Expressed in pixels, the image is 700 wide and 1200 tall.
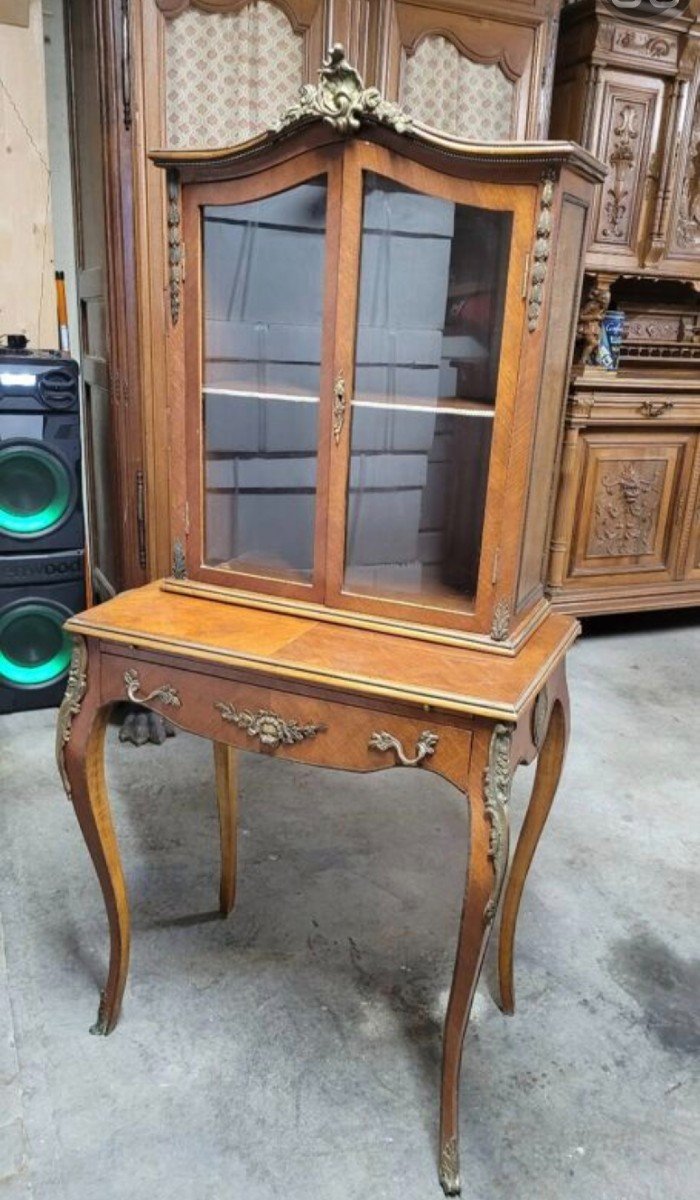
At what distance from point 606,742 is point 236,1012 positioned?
155 centimetres

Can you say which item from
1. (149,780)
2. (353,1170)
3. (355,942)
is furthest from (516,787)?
(353,1170)

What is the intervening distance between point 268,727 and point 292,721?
4 cm

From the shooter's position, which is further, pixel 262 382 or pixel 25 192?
pixel 25 192

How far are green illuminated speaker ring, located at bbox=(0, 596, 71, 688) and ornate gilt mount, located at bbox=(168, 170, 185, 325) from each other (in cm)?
145

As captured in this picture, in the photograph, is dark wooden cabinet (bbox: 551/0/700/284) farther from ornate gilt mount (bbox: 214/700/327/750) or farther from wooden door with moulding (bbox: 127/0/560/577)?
ornate gilt mount (bbox: 214/700/327/750)

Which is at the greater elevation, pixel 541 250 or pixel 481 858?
pixel 541 250

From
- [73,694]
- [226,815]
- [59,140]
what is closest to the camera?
[73,694]

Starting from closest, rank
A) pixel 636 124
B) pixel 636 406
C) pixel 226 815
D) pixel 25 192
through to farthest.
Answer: pixel 226 815
pixel 25 192
pixel 636 124
pixel 636 406

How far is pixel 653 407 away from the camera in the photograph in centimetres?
328

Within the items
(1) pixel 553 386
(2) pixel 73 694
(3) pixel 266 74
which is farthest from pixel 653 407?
(2) pixel 73 694

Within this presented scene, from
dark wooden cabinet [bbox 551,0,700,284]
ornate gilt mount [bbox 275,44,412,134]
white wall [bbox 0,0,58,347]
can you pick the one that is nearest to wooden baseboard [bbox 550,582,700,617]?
dark wooden cabinet [bbox 551,0,700,284]

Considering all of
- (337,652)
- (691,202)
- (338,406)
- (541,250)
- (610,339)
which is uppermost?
(691,202)

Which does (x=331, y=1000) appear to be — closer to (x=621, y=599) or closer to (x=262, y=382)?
(x=262, y=382)

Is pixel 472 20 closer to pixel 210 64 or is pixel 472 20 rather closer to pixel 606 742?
pixel 210 64
